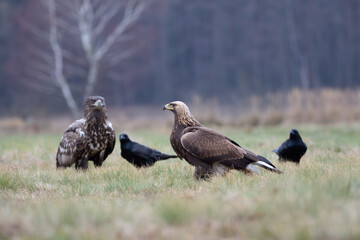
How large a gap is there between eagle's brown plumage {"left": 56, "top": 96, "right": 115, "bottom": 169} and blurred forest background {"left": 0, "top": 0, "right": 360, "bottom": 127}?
15.8 meters

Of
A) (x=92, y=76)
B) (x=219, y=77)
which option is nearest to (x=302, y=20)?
(x=219, y=77)

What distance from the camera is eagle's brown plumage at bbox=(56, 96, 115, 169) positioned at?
7105 millimetres

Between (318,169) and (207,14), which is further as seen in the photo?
(207,14)

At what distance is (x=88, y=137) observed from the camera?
23.3 feet

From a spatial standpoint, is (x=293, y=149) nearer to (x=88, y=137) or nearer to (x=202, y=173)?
(x=202, y=173)

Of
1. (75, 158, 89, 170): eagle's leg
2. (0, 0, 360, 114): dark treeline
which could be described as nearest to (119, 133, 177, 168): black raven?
(75, 158, 89, 170): eagle's leg

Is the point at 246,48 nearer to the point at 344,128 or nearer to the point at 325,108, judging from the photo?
the point at 325,108

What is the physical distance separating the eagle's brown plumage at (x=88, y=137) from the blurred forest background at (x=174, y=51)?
15835 mm

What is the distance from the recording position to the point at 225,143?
243 inches

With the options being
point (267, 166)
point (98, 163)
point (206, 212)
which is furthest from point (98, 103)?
point (206, 212)

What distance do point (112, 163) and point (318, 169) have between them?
4.00 metres

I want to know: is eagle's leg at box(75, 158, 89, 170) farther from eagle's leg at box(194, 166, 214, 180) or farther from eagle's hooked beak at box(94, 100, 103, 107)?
eagle's leg at box(194, 166, 214, 180)

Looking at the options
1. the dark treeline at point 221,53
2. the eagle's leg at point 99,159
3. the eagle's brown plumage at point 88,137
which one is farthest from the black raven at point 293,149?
the dark treeline at point 221,53

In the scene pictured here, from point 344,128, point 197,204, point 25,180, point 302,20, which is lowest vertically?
point 197,204
